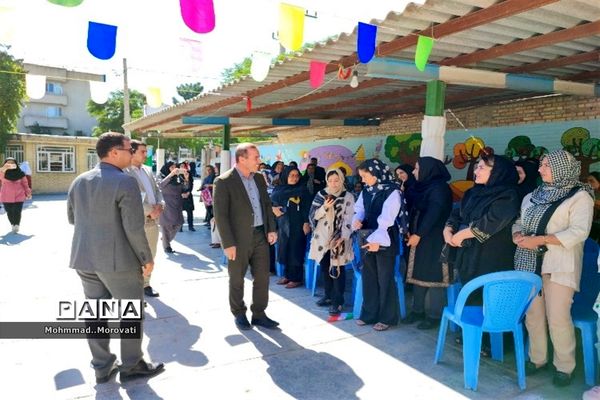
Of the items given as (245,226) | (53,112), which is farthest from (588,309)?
(53,112)

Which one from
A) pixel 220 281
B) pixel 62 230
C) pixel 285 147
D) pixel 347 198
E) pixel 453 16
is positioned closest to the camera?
pixel 453 16

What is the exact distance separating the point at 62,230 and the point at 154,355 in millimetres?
7973

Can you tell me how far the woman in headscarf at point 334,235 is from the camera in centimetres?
463

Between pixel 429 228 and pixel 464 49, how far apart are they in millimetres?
1789

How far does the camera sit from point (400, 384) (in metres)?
3.19

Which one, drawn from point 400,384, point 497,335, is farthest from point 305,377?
point 497,335

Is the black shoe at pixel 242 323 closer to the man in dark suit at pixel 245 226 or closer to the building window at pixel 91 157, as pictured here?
the man in dark suit at pixel 245 226

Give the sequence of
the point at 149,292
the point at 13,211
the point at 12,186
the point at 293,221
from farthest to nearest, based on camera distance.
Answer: the point at 13,211 → the point at 12,186 → the point at 293,221 → the point at 149,292

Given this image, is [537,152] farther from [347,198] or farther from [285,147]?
[285,147]

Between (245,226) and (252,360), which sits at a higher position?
(245,226)

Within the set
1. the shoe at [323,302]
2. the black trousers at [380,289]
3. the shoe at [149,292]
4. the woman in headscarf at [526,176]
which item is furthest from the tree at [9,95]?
the woman in headscarf at [526,176]

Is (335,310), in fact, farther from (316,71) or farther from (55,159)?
(55,159)

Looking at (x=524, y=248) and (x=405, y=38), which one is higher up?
(x=405, y=38)

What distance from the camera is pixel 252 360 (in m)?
3.53
